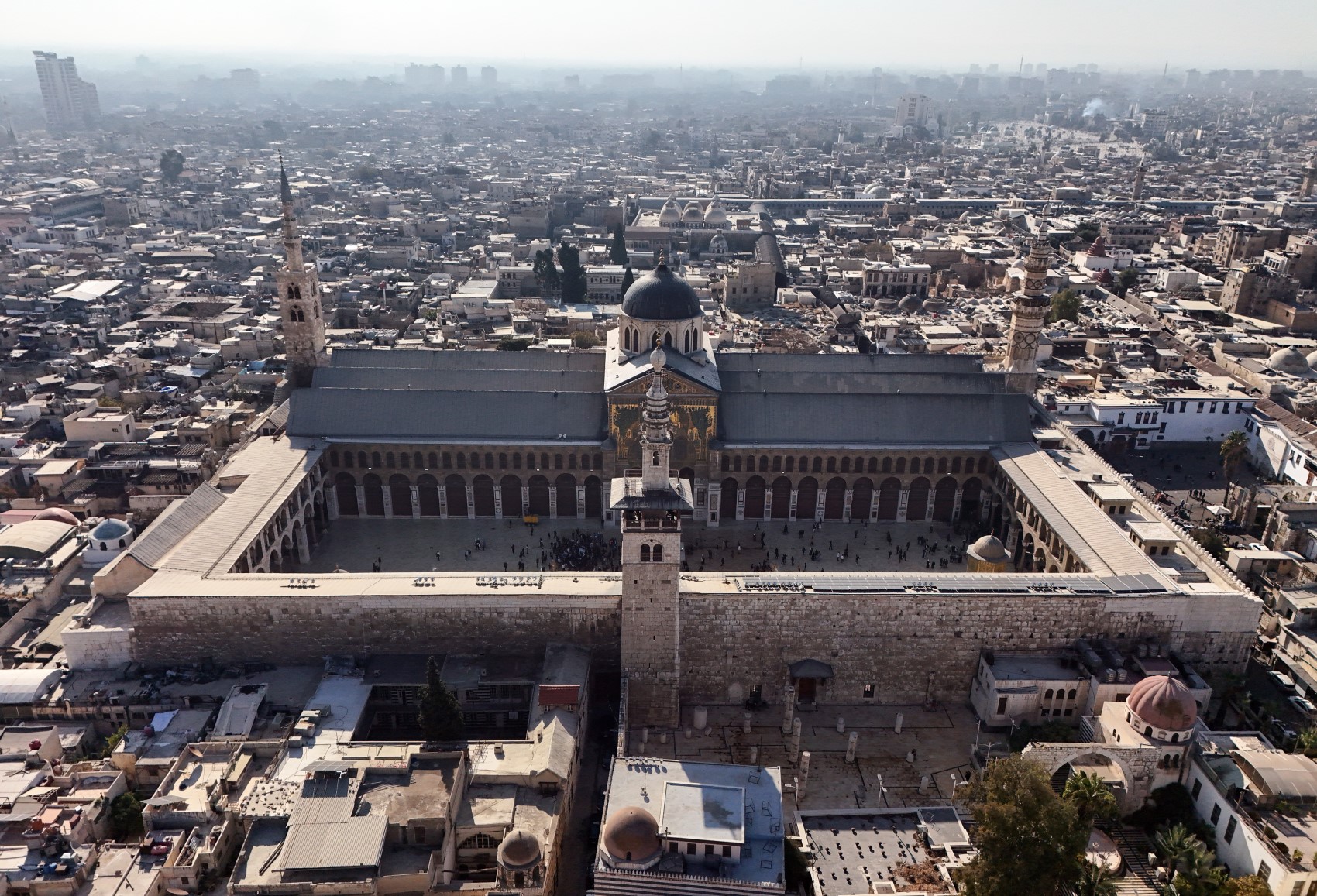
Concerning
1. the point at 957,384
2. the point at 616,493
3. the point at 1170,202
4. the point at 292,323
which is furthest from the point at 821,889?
the point at 1170,202

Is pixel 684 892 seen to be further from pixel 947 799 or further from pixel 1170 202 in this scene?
pixel 1170 202

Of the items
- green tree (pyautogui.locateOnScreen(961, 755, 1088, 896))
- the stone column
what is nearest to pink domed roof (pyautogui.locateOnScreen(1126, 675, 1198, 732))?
green tree (pyautogui.locateOnScreen(961, 755, 1088, 896))

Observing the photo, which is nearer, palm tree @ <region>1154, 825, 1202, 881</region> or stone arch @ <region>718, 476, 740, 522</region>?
palm tree @ <region>1154, 825, 1202, 881</region>

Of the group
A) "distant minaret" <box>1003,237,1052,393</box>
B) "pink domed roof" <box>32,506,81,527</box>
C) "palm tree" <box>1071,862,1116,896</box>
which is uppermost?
"distant minaret" <box>1003,237,1052,393</box>

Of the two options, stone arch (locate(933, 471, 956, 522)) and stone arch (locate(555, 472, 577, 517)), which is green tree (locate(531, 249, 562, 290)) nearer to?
stone arch (locate(555, 472, 577, 517))

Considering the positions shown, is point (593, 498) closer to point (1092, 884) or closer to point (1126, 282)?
point (1092, 884)

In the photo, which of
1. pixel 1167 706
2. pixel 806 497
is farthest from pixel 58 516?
pixel 1167 706
